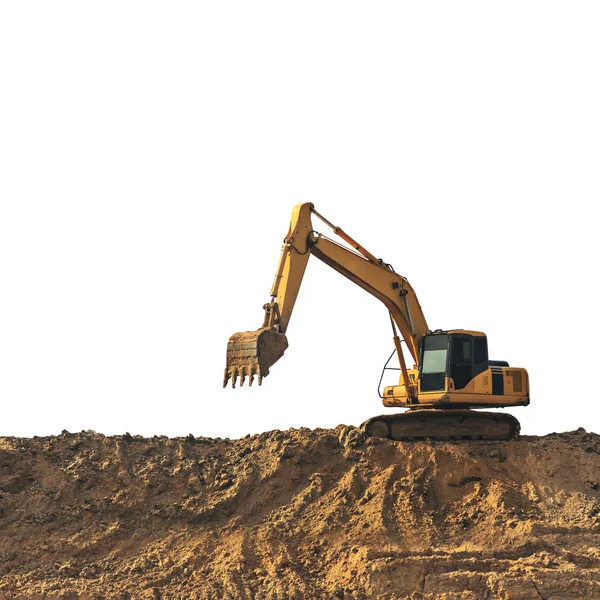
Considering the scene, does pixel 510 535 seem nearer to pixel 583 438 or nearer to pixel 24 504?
pixel 583 438

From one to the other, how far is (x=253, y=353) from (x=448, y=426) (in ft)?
15.2

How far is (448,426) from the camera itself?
20594 mm

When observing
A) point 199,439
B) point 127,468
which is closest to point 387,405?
point 199,439

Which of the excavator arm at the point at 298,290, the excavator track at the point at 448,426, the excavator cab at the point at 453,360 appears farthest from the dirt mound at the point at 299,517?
the excavator arm at the point at 298,290

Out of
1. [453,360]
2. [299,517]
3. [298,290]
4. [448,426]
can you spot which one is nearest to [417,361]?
[453,360]

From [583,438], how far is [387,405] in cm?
409

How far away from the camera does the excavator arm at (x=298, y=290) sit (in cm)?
1853

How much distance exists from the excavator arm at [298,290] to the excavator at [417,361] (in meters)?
0.02

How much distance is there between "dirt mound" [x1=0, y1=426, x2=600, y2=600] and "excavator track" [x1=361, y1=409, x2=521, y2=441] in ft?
1.23

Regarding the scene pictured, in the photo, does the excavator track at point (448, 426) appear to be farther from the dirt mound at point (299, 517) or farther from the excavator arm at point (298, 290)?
the excavator arm at point (298, 290)

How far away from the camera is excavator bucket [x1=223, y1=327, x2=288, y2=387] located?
18328mm

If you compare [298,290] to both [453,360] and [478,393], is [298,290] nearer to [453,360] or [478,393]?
[453,360]

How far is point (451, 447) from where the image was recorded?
19.9 meters

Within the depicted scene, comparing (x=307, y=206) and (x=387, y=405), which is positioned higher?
(x=307, y=206)
